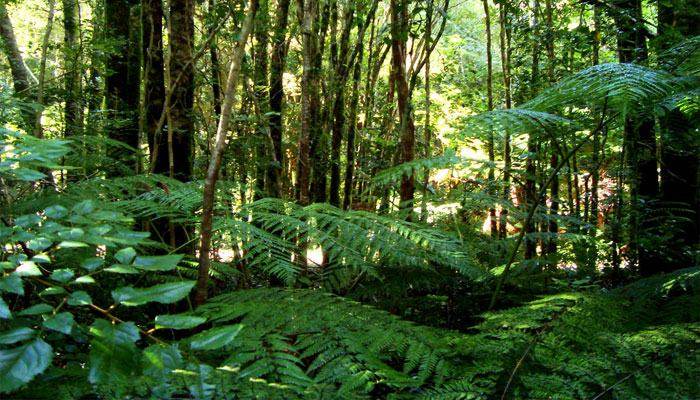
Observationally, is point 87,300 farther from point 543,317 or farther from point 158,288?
point 543,317

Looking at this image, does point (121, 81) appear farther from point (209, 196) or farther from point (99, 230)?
point (99, 230)

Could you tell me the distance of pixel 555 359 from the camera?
1466 millimetres

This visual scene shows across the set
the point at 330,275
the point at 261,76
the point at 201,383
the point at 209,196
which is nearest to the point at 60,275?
the point at 201,383

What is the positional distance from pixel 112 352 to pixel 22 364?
16 centimetres

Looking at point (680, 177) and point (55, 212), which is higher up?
point (680, 177)

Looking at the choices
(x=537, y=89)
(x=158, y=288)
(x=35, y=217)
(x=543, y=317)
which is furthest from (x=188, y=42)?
(x=537, y=89)

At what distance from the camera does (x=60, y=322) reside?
87 centimetres

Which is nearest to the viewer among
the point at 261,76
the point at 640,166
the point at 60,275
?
the point at 60,275

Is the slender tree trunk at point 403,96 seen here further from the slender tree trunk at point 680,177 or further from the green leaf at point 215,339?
the green leaf at point 215,339

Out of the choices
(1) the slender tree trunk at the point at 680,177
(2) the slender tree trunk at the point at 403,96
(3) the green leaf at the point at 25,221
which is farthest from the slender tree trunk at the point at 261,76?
(1) the slender tree trunk at the point at 680,177

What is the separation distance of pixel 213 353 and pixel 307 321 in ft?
1.22

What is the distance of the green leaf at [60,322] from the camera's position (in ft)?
2.79

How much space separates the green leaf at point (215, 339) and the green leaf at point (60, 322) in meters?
0.26

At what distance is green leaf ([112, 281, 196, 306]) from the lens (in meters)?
0.92
